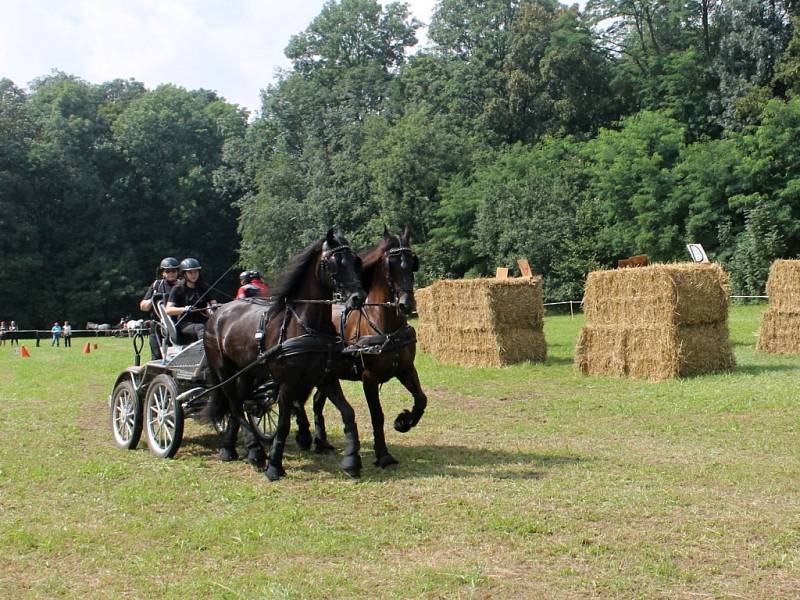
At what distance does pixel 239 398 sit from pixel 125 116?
202ft

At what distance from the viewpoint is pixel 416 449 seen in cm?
983

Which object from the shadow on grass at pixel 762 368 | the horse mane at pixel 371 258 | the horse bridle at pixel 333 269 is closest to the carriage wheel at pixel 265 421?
the horse mane at pixel 371 258

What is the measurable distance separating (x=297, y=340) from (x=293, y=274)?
744 millimetres

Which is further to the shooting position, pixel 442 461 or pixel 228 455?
pixel 228 455

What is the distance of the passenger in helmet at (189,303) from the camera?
10648 millimetres

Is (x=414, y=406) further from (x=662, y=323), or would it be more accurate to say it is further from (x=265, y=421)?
(x=662, y=323)

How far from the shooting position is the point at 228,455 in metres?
9.67

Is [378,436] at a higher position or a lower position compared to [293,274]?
lower

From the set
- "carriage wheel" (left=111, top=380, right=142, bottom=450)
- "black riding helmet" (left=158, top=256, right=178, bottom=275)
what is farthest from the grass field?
"black riding helmet" (left=158, top=256, right=178, bottom=275)

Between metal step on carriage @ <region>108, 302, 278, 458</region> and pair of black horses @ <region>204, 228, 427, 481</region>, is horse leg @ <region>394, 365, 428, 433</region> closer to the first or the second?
pair of black horses @ <region>204, 228, 427, 481</region>

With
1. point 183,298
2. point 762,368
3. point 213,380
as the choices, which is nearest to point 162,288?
point 183,298

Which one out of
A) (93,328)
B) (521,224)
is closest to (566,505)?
(521,224)

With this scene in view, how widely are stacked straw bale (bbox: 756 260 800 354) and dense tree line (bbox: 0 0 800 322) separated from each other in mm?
18511

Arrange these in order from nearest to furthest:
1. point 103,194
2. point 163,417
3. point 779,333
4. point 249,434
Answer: point 249,434 < point 163,417 < point 779,333 < point 103,194
